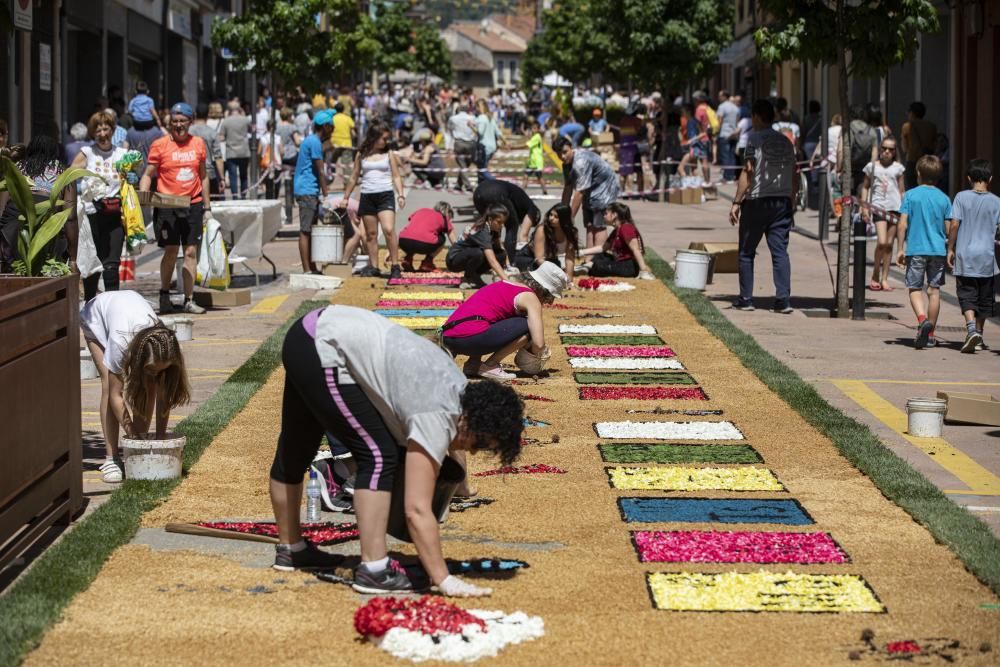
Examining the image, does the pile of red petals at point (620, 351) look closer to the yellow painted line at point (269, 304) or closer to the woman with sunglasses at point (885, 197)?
the yellow painted line at point (269, 304)

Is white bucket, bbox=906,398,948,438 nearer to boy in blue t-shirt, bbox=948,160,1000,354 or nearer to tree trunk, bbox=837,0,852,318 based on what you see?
boy in blue t-shirt, bbox=948,160,1000,354

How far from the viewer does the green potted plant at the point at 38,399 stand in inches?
270

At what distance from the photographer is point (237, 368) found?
1269cm

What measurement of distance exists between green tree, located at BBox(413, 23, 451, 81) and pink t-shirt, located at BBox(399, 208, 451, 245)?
391 feet

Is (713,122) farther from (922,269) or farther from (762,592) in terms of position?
(762,592)

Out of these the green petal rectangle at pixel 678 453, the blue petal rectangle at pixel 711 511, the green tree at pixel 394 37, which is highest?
the green tree at pixel 394 37

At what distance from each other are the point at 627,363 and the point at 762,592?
258 inches

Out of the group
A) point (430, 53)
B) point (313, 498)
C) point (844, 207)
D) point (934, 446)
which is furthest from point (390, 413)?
point (430, 53)

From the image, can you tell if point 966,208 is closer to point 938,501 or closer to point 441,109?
point 938,501

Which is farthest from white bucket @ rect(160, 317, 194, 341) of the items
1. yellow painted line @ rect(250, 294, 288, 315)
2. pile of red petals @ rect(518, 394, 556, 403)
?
pile of red petals @ rect(518, 394, 556, 403)

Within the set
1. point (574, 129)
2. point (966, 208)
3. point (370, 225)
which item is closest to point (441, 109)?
point (574, 129)

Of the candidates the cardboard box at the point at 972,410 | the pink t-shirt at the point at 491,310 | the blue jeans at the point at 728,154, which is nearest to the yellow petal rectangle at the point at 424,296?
the pink t-shirt at the point at 491,310

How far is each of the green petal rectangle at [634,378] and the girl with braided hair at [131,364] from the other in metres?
4.25

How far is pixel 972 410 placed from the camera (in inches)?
414
